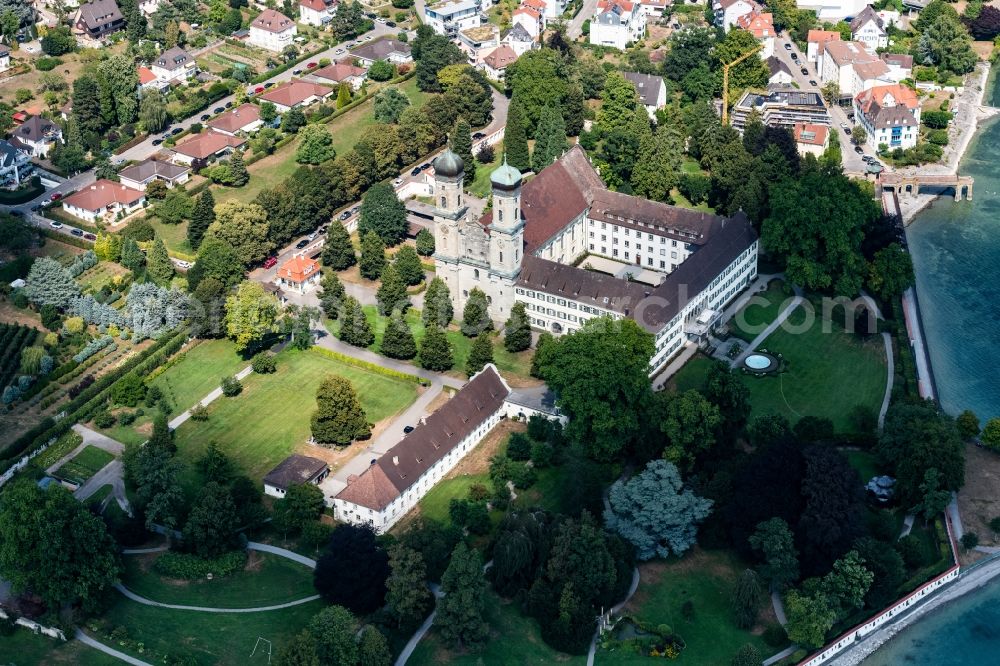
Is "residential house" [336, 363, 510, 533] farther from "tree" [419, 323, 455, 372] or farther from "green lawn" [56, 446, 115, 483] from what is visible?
"green lawn" [56, 446, 115, 483]

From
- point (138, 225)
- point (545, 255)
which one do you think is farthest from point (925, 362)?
point (138, 225)

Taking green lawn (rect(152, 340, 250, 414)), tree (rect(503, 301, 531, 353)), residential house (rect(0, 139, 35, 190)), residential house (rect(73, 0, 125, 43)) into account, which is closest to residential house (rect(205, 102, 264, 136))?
residential house (rect(0, 139, 35, 190))

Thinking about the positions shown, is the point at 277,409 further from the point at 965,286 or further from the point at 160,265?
the point at 965,286

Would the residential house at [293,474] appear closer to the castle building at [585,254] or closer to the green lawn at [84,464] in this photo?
the green lawn at [84,464]

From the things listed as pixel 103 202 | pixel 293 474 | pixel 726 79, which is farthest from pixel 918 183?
pixel 103 202

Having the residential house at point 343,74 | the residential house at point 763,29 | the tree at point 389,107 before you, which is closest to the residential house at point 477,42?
the residential house at point 343,74

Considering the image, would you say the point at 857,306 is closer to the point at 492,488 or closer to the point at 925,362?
the point at 925,362
